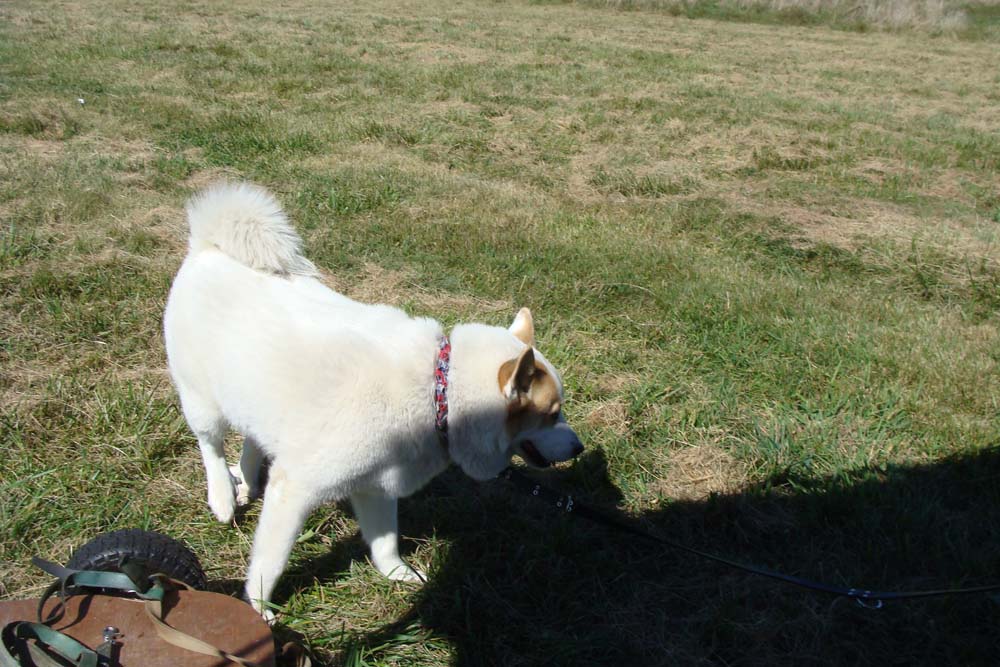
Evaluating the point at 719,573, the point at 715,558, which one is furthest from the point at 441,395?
the point at 719,573

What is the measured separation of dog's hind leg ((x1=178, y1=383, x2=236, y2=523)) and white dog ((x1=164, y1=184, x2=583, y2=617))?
1cm

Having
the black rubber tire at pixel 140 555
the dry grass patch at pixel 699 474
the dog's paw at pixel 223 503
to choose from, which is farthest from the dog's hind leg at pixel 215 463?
the dry grass patch at pixel 699 474

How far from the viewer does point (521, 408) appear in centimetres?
226

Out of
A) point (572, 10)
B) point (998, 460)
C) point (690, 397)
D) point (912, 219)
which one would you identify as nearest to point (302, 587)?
point (690, 397)

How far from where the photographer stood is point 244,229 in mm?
2559

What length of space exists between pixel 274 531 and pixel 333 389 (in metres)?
0.46

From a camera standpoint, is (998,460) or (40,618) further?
(998,460)

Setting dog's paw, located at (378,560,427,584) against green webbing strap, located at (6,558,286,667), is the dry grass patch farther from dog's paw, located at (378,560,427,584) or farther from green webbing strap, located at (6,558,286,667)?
green webbing strap, located at (6,558,286,667)

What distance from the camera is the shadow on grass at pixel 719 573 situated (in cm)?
237

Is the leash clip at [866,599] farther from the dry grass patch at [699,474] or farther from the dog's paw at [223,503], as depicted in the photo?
the dog's paw at [223,503]

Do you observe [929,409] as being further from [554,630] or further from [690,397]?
[554,630]

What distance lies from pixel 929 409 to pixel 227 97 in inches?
300

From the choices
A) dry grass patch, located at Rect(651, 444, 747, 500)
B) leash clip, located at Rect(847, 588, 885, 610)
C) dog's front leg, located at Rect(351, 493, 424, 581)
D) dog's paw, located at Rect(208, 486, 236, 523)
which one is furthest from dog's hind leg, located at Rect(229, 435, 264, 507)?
leash clip, located at Rect(847, 588, 885, 610)

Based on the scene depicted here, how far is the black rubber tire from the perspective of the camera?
189cm
